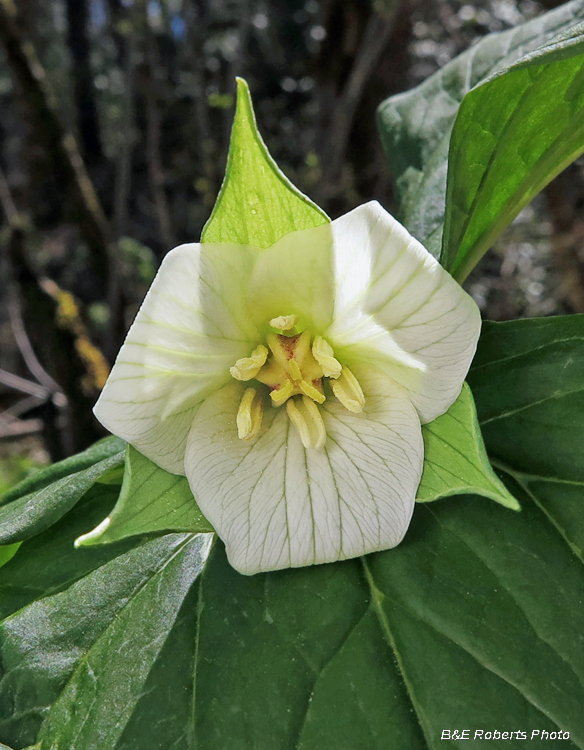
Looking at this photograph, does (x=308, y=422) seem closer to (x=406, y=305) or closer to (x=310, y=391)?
(x=310, y=391)

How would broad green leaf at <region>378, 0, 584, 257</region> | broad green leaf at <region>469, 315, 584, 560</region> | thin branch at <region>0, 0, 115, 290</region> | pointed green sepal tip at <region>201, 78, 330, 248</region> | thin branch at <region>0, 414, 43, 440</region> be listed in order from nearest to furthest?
pointed green sepal tip at <region>201, 78, 330, 248</region> < broad green leaf at <region>469, 315, 584, 560</region> < broad green leaf at <region>378, 0, 584, 257</region> < thin branch at <region>0, 0, 115, 290</region> < thin branch at <region>0, 414, 43, 440</region>

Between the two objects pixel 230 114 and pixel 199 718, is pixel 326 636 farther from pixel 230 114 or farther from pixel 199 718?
pixel 230 114

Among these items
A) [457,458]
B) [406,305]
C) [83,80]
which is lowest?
[457,458]

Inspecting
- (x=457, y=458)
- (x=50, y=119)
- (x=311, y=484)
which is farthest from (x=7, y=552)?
(x=50, y=119)

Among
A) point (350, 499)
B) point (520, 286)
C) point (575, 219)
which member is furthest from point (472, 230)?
point (520, 286)

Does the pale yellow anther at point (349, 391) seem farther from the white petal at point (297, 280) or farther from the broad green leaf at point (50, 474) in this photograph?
the broad green leaf at point (50, 474)

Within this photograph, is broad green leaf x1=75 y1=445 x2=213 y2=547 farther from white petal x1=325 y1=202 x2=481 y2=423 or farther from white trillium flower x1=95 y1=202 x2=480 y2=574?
white petal x1=325 y1=202 x2=481 y2=423

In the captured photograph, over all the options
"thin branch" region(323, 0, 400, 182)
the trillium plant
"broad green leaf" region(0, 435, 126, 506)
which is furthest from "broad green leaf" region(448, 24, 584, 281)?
"thin branch" region(323, 0, 400, 182)
